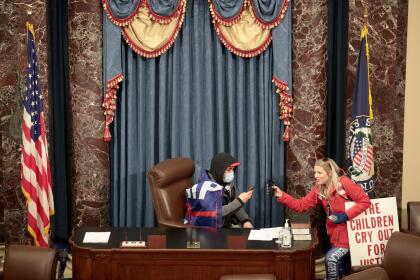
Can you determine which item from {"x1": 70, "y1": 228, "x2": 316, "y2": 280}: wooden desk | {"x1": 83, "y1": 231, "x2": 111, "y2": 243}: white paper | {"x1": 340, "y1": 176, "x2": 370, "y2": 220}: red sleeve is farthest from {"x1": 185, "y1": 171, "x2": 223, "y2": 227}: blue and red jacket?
{"x1": 340, "y1": 176, "x2": 370, "y2": 220}: red sleeve

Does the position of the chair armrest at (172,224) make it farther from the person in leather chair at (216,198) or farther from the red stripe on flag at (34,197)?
the red stripe on flag at (34,197)

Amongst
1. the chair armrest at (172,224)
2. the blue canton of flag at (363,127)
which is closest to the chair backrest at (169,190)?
the chair armrest at (172,224)

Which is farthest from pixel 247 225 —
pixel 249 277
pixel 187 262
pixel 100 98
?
pixel 100 98

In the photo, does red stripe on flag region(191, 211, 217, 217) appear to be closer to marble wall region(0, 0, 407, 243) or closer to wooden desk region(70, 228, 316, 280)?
wooden desk region(70, 228, 316, 280)

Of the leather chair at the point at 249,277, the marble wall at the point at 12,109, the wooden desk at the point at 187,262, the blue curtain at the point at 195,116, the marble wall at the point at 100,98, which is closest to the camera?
the leather chair at the point at 249,277

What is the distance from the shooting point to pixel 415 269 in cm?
565

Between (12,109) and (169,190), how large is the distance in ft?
6.05

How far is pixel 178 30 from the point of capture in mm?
7586

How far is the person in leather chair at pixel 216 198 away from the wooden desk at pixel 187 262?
79 centimetres

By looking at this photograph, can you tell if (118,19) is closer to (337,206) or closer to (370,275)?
(337,206)

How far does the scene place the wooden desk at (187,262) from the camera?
5914 millimetres

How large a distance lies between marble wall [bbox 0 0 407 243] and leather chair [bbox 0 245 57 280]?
1.79 meters

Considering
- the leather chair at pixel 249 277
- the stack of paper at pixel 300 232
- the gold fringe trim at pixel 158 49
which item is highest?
the gold fringe trim at pixel 158 49

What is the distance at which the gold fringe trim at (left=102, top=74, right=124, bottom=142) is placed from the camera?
24.8 ft
